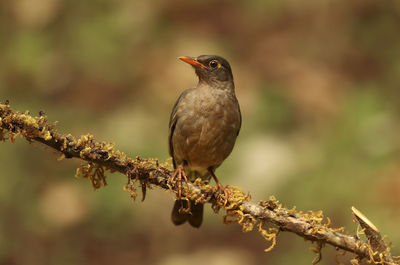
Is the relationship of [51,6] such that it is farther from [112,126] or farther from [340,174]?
[340,174]

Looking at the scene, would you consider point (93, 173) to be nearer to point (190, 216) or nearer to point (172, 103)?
point (190, 216)

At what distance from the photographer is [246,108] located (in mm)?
8047

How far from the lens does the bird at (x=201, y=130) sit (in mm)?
4453

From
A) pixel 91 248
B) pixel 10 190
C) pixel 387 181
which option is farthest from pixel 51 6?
pixel 387 181

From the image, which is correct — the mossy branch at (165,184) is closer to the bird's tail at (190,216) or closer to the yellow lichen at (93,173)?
the yellow lichen at (93,173)

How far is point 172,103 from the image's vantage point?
26.7 feet

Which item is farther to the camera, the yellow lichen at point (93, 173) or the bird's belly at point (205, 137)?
the bird's belly at point (205, 137)

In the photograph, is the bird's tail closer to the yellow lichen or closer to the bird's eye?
the yellow lichen

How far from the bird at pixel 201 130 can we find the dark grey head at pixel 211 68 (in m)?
0.04

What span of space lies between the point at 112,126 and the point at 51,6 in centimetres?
237

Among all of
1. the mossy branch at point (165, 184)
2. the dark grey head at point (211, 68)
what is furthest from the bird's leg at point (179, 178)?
the dark grey head at point (211, 68)

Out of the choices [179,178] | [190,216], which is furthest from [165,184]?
[190,216]

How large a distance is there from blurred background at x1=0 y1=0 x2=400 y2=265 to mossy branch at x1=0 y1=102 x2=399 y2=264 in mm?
2600

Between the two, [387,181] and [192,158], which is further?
[387,181]
